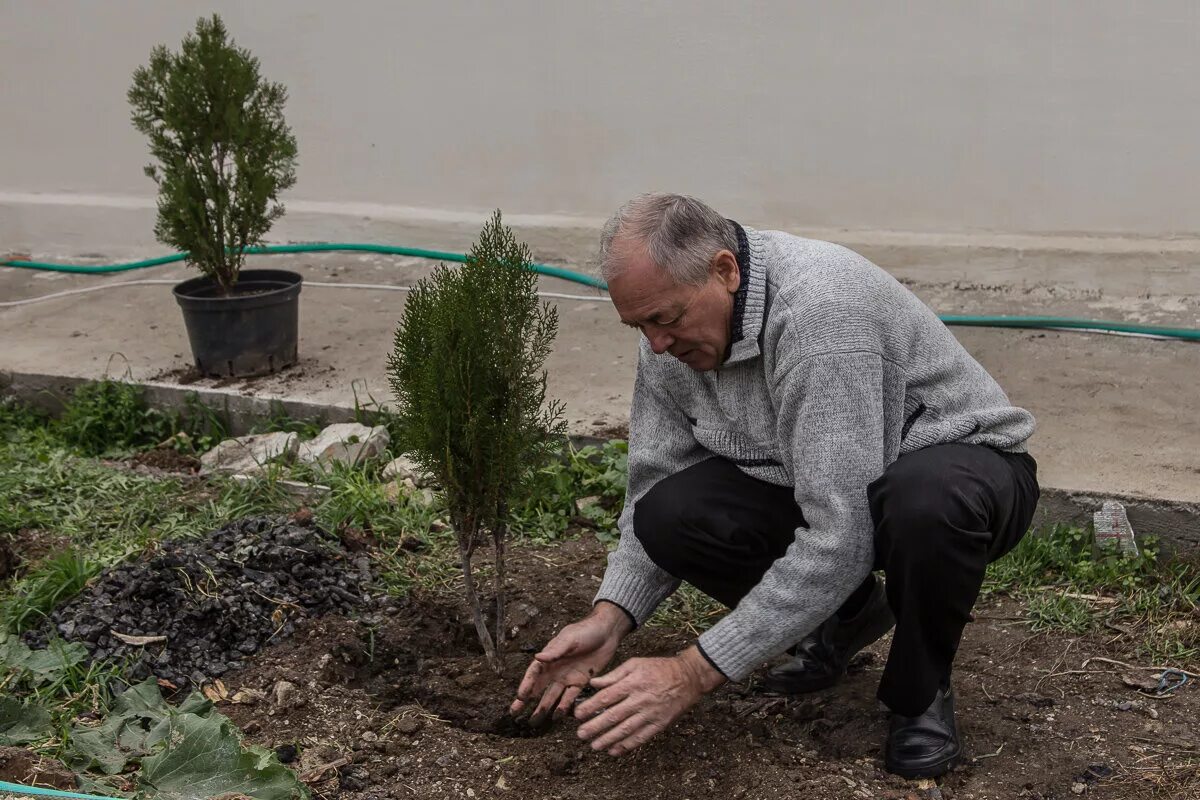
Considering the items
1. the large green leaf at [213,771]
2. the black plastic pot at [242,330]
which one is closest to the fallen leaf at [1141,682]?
the large green leaf at [213,771]

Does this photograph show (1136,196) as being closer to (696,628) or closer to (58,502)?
(696,628)

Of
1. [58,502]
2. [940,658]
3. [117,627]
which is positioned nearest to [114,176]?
[58,502]

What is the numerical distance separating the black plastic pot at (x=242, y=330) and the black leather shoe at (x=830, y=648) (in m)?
A: 3.18

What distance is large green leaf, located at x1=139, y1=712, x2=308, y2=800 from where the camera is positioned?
259cm

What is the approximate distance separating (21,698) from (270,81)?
185 inches

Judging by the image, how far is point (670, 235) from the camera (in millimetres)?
2494

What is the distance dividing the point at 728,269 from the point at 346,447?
2417 millimetres

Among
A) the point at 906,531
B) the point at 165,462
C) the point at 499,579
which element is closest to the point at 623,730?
the point at 906,531

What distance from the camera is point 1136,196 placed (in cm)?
557

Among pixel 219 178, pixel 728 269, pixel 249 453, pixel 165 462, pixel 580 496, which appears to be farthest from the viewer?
pixel 219 178

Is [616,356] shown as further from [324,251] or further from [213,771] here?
[213,771]

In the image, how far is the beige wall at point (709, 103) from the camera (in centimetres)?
552

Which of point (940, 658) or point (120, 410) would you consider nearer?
point (940, 658)

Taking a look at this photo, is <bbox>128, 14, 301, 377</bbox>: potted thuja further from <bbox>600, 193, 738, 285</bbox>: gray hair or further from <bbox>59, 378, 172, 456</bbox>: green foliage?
<bbox>600, 193, 738, 285</bbox>: gray hair
